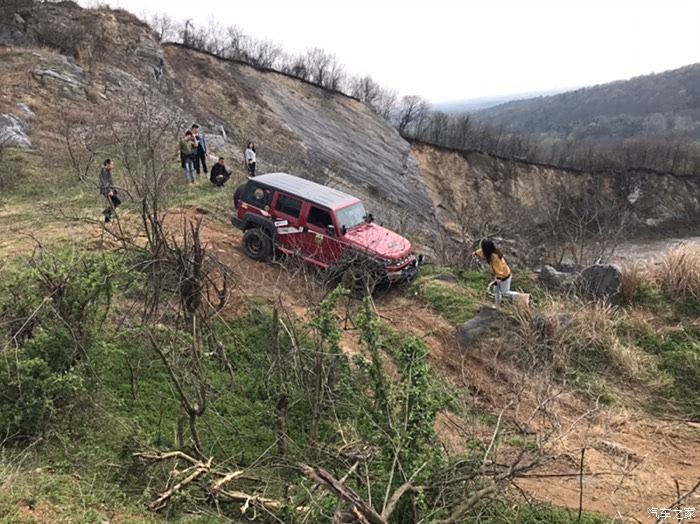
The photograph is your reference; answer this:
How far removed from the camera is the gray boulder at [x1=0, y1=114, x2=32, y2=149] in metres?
14.9

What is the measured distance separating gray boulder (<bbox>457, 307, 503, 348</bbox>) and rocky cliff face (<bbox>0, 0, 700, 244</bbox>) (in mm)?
9403

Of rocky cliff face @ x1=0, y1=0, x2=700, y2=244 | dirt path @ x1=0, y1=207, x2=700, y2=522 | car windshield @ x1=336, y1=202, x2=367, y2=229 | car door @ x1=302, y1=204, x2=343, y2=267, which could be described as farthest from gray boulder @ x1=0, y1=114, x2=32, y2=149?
car windshield @ x1=336, y1=202, x2=367, y2=229

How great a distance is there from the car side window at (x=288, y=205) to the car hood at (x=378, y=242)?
1.14 meters

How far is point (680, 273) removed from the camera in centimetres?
925

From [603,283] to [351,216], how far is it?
16.5 ft

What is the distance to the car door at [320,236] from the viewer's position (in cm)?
980

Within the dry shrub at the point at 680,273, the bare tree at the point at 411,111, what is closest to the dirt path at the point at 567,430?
the dry shrub at the point at 680,273

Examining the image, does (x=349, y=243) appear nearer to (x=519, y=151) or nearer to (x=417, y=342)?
(x=417, y=342)

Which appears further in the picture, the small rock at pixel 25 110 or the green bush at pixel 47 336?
the small rock at pixel 25 110

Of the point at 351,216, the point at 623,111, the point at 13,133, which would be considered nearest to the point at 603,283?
the point at 351,216

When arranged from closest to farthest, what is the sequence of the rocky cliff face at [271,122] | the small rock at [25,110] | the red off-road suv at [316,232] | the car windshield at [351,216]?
the red off-road suv at [316,232], the car windshield at [351,216], the small rock at [25,110], the rocky cliff face at [271,122]

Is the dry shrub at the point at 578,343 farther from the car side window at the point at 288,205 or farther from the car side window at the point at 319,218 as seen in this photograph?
the car side window at the point at 288,205

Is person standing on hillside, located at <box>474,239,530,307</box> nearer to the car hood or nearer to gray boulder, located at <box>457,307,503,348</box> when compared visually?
gray boulder, located at <box>457,307,503,348</box>

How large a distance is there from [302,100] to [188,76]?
27.8ft
